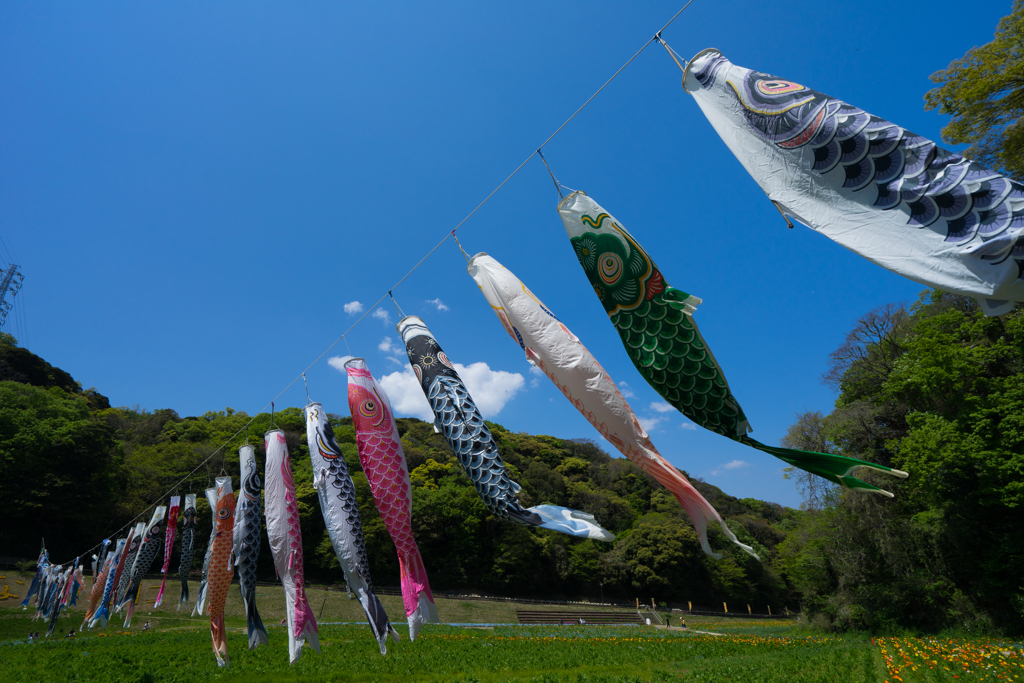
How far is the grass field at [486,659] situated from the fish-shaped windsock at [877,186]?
295 inches

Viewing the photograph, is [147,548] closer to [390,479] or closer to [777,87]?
[390,479]

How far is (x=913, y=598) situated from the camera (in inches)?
573

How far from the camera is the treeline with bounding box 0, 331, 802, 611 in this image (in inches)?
904

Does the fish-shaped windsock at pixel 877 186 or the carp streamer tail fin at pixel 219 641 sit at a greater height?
the fish-shaped windsock at pixel 877 186

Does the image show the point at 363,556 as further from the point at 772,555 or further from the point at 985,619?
the point at 772,555

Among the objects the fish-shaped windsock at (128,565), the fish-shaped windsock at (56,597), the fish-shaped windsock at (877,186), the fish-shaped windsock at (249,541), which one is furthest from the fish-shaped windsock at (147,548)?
the fish-shaped windsock at (877,186)

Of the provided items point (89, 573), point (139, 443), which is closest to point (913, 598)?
point (89, 573)

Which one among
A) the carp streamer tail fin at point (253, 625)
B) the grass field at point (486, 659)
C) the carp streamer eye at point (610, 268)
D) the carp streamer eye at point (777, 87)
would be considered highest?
the carp streamer eye at point (777, 87)

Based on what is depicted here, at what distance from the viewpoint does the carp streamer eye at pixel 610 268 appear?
326 cm

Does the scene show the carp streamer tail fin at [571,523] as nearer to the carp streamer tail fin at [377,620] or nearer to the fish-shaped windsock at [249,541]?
the carp streamer tail fin at [377,620]

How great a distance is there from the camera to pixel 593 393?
11.1 ft

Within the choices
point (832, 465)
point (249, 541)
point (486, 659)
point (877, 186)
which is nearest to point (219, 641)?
point (249, 541)

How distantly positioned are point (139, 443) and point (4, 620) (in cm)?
1678

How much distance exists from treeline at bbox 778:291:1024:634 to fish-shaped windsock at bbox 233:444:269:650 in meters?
15.2
